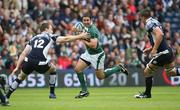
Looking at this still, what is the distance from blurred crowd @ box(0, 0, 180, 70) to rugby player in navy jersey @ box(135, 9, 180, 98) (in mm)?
8542

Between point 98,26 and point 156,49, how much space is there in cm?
1161

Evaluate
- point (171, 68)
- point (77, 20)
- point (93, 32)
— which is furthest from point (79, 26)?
point (77, 20)

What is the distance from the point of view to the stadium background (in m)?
24.4

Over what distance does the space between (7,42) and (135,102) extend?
11.2 m

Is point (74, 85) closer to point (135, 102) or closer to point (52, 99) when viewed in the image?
point (52, 99)

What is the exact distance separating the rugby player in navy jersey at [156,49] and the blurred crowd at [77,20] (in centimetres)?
854

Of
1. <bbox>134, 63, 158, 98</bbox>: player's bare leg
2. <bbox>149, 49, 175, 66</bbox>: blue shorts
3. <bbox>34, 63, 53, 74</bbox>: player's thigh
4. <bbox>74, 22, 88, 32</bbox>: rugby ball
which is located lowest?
<bbox>134, 63, 158, 98</bbox>: player's bare leg

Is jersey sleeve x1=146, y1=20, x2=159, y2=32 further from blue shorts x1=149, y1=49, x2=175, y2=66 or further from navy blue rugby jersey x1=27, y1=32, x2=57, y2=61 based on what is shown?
navy blue rugby jersey x1=27, y1=32, x2=57, y2=61

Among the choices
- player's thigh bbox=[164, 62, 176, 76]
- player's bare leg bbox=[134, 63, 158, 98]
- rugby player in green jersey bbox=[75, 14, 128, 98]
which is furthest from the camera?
rugby player in green jersey bbox=[75, 14, 128, 98]

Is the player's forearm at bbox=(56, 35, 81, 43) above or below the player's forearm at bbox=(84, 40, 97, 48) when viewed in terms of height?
above

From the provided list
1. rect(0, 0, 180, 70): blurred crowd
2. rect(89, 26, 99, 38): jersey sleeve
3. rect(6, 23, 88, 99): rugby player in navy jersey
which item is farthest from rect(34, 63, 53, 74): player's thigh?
rect(0, 0, 180, 70): blurred crowd

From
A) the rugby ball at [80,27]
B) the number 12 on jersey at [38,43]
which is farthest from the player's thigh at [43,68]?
the rugby ball at [80,27]

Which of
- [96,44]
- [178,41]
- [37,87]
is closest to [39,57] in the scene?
[96,44]

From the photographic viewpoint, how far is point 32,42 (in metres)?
Answer: 15.6
